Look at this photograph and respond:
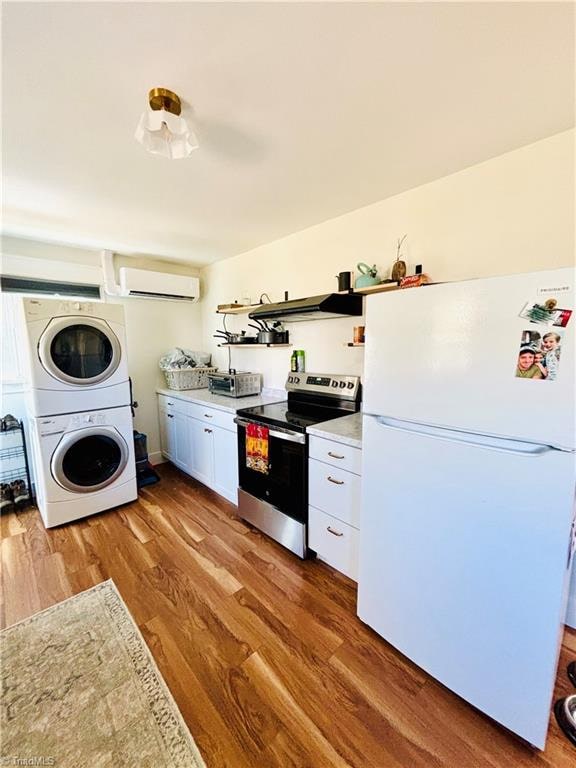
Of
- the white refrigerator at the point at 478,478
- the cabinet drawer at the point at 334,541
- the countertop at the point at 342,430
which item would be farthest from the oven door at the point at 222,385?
the white refrigerator at the point at 478,478

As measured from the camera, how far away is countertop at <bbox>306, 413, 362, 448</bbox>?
164cm

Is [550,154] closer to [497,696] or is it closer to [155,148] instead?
[155,148]

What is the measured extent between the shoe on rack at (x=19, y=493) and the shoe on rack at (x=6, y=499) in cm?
2

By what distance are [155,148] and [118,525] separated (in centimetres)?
259

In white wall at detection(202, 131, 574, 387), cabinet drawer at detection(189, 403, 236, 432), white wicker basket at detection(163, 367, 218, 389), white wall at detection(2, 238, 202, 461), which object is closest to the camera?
white wall at detection(202, 131, 574, 387)

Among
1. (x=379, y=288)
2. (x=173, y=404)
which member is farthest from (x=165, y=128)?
(x=173, y=404)

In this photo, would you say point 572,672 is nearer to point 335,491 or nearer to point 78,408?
point 335,491

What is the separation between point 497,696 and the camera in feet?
3.64

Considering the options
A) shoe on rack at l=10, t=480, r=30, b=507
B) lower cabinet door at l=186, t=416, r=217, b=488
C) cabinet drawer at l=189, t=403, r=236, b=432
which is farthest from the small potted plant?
shoe on rack at l=10, t=480, r=30, b=507

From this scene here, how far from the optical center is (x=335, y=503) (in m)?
1.76

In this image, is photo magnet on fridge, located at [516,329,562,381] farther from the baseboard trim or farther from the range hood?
the baseboard trim

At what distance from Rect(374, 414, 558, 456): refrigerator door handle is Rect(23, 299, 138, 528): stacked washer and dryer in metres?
2.32

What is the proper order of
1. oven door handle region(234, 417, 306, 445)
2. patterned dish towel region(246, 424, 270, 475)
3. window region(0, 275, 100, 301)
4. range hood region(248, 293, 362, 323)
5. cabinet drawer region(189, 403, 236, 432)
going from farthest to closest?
window region(0, 275, 100, 301), cabinet drawer region(189, 403, 236, 432), patterned dish towel region(246, 424, 270, 475), range hood region(248, 293, 362, 323), oven door handle region(234, 417, 306, 445)

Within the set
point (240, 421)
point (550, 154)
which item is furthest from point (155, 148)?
point (550, 154)
